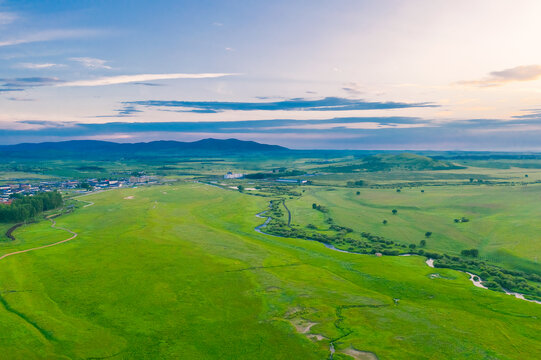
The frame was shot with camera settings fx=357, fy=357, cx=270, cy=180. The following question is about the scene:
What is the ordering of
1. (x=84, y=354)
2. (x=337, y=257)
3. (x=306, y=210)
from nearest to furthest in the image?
1. (x=84, y=354)
2. (x=337, y=257)
3. (x=306, y=210)

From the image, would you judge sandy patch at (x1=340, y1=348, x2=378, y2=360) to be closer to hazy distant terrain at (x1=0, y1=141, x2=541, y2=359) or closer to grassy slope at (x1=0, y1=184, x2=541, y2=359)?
hazy distant terrain at (x1=0, y1=141, x2=541, y2=359)

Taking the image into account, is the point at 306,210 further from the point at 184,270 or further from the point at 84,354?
the point at 84,354

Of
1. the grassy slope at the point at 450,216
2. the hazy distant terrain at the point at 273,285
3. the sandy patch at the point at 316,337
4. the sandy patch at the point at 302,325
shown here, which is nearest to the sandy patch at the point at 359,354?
the hazy distant terrain at the point at 273,285

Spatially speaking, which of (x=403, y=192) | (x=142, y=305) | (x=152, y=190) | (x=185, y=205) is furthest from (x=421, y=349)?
(x=152, y=190)

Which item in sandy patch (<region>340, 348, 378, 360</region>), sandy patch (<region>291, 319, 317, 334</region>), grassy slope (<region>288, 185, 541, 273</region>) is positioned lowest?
sandy patch (<region>291, 319, 317, 334</region>)

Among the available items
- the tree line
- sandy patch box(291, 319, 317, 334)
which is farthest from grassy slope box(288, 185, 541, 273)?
the tree line
